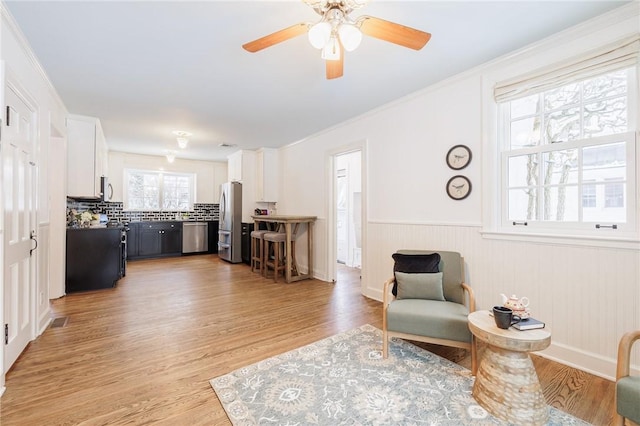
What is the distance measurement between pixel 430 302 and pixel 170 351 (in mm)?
2179

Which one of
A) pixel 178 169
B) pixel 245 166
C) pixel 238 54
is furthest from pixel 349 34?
pixel 178 169

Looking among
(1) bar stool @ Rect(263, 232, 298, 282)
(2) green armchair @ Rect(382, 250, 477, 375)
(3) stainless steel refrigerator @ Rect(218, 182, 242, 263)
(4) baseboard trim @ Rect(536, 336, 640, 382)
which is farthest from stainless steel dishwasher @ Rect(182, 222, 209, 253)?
(4) baseboard trim @ Rect(536, 336, 640, 382)

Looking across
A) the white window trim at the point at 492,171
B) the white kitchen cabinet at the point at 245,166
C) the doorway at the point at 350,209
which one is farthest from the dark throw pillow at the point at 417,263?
the white kitchen cabinet at the point at 245,166

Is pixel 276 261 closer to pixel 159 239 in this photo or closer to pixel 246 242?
pixel 246 242

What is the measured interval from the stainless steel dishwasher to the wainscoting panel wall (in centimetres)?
626

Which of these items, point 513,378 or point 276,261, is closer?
point 513,378

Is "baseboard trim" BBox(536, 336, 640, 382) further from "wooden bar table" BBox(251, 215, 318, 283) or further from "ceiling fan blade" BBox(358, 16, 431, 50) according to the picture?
"wooden bar table" BBox(251, 215, 318, 283)

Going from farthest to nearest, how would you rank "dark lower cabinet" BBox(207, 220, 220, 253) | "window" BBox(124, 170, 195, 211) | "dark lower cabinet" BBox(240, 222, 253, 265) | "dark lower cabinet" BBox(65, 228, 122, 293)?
"dark lower cabinet" BBox(207, 220, 220, 253) < "window" BBox(124, 170, 195, 211) < "dark lower cabinet" BBox(240, 222, 253, 265) < "dark lower cabinet" BBox(65, 228, 122, 293)

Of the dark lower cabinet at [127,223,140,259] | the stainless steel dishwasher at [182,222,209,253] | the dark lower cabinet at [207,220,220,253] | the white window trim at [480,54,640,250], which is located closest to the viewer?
the white window trim at [480,54,640,250]

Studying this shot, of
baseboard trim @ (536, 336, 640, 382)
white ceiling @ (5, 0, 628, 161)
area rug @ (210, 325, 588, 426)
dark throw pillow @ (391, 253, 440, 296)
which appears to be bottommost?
area rug @ (210, 325, 588, 426)

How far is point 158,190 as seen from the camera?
283 inches

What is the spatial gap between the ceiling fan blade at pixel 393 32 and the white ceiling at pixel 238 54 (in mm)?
315

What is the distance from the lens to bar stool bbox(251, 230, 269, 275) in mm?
5129

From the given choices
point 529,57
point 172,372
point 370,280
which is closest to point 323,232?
point 370,280
